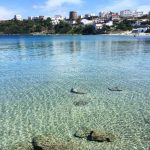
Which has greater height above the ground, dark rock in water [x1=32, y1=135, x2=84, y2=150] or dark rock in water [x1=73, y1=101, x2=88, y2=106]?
dark rock in water [x1=32, y1=135, x2=84, y2=150]

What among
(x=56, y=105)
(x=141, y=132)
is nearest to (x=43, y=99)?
(x=56, y=105)

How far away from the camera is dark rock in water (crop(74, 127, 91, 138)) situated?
13.6 m

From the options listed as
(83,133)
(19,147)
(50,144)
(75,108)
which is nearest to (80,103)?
(75,108)

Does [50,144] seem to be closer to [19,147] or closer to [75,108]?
[19,147]

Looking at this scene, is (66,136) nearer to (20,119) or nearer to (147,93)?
(20,119)

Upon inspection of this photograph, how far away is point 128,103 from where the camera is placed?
1862 centimetres

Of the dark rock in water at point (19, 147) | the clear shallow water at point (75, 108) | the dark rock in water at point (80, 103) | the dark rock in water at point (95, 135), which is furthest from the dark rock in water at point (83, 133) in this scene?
the dark rock in water at point (80, 103)

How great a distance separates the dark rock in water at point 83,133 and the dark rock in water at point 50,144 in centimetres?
88

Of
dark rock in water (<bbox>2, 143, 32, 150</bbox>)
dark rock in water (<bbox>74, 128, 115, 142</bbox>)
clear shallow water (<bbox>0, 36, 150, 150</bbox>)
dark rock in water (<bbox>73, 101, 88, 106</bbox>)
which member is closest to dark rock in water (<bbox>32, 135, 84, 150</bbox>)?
dark rock in water (<bbox>2, 143, 32, 150</bbox>)

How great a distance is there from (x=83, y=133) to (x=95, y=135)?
0.77 meters

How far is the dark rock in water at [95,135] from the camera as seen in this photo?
42.6 ft

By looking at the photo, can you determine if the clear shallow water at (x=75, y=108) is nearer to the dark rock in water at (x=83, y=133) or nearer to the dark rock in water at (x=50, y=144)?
the dark rock in water at (x=83, y=133)

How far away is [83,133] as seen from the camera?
1380 cm

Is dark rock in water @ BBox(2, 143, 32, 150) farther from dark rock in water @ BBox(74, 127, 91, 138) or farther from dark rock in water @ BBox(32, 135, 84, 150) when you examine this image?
dark rock in water @ BBox(74, 127, 91, 138)
